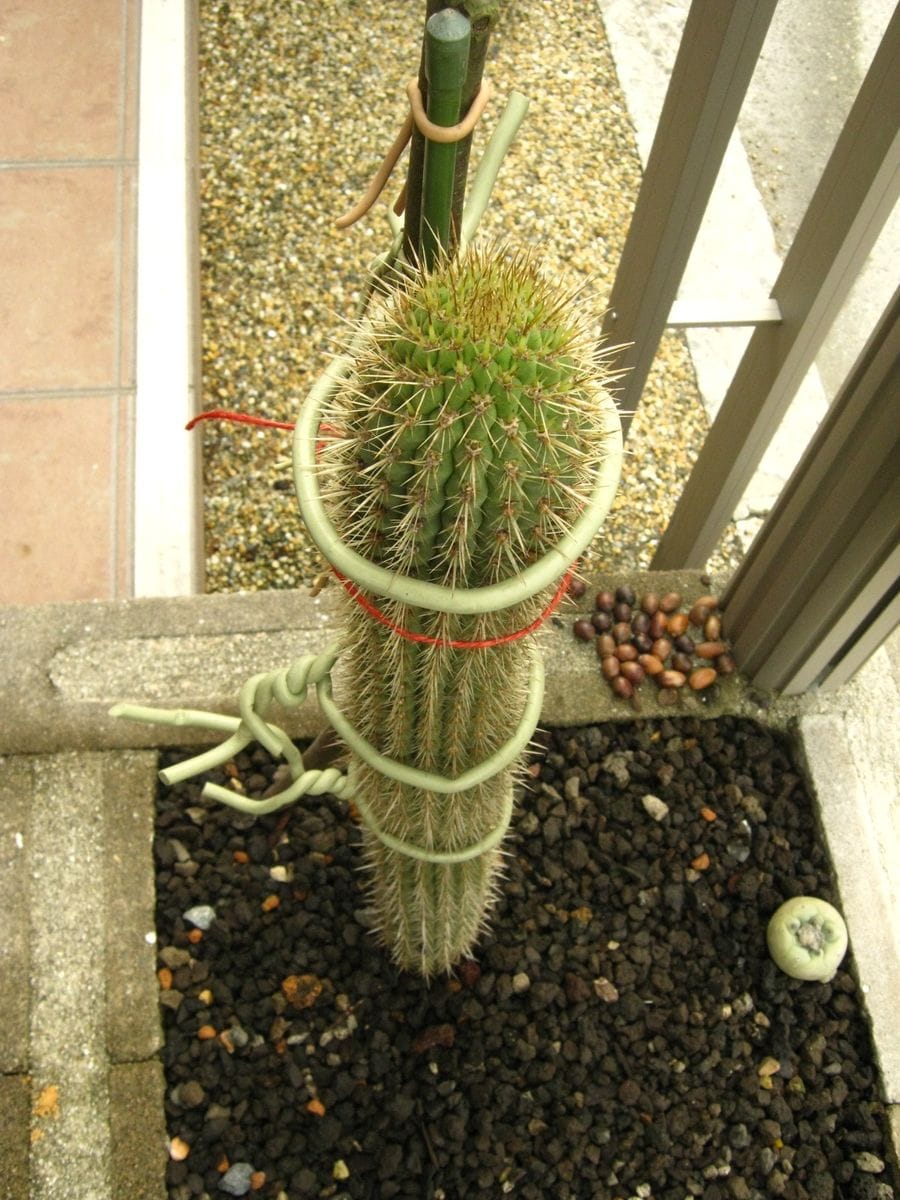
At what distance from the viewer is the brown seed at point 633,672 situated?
1754mm

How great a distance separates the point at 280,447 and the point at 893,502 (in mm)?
1375

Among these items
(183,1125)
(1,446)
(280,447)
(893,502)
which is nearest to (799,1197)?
(183,1125)

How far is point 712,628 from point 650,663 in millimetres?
129

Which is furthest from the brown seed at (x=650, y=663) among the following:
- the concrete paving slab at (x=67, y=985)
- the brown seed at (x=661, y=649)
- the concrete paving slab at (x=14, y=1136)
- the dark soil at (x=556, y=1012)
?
the concrete paving slab at (x=14, y=1136)

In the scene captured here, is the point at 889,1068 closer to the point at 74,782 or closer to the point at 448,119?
the point at 74,782

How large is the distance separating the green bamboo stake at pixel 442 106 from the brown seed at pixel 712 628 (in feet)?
3.58

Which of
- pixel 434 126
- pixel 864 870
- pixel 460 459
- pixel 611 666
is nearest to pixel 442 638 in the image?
pixel 460 459

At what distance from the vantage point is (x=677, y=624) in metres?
1.80

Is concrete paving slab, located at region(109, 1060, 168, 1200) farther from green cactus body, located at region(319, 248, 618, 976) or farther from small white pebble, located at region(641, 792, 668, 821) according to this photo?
small white pebble, located at region(641, 792, 668, 821)

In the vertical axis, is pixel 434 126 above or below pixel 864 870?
above

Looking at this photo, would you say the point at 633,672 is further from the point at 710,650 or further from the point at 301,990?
the point at 301,990

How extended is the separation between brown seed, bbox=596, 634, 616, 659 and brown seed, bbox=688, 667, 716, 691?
0.14 meters

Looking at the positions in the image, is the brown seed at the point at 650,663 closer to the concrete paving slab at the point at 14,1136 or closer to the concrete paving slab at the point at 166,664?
the concrete paving slab at the point at 166,664

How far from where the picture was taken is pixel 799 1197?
148cm
